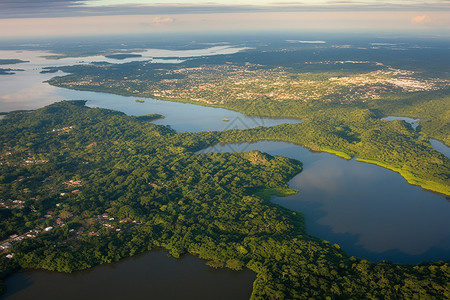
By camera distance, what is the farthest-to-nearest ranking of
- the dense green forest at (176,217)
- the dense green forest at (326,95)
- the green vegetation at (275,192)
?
the dense green forest at (326,95) < the green vegetation at (275,192) < the dense green forest at (176,217)

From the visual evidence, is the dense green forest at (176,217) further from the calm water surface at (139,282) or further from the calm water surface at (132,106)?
the calm water surface at (132,106)

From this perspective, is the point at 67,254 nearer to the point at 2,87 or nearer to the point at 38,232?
the point at 38,232

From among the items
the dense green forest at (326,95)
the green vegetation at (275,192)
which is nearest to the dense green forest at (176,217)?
the green vegetation at (275,192)

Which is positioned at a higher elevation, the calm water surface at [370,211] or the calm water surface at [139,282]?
the calm water surface at [370,211]

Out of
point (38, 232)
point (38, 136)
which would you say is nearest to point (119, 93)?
point (38, 136)

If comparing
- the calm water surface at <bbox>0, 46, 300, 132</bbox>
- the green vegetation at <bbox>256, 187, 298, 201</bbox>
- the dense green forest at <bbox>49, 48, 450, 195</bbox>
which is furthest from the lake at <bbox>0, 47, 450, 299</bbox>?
the calm water surface at <bbox>0, 46, 300, 132</bbox>

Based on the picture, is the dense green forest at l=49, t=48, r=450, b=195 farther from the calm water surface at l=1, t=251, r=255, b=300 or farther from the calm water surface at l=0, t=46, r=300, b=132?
the calm water surface at l=1, t=251, r=255, b=300
